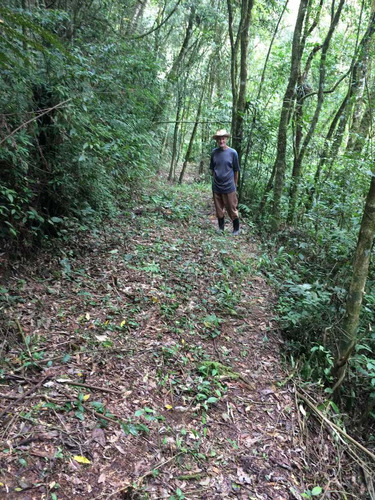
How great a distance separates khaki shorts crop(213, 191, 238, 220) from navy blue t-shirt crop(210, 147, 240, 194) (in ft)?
0.43

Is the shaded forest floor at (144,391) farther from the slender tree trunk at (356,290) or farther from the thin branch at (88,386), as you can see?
the slender tree trunk at (356,290)

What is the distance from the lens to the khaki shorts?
7520mm

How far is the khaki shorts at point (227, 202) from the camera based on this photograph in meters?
7.52

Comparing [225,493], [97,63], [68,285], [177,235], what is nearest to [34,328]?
[68,285]

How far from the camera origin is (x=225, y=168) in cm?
729

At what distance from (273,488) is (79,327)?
2470 mm

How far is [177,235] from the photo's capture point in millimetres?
7070

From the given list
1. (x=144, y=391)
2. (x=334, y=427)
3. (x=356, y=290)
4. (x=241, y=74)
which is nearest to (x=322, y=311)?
(x=356, y=290)

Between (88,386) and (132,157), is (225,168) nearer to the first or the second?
(132,157)

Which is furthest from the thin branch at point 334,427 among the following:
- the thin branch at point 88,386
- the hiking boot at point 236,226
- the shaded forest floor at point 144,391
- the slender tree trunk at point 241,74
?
the slender tree trunk at point 241,74

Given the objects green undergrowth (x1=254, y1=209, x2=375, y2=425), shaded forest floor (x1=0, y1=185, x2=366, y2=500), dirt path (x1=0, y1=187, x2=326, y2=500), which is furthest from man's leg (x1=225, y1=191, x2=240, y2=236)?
shaded forest floor (x1=0, y1=185, x2=366, y2=500)

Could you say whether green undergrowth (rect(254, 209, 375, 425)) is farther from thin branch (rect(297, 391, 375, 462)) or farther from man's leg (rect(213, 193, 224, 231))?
man's leg (rect(213, 193, 224, 231))

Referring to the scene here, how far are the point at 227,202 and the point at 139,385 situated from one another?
5015 millimetres

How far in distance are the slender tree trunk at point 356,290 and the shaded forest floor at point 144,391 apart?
0.71 meters
